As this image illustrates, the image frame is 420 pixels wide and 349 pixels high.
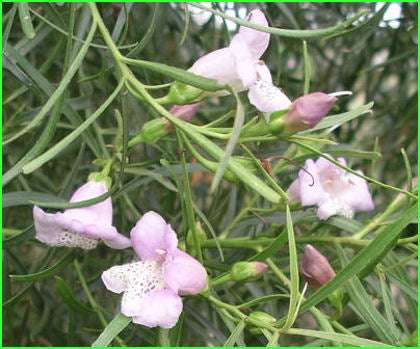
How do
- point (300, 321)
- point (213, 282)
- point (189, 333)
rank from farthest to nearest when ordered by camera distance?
point (300, 321)
point (189, 333)
point (213, 282)

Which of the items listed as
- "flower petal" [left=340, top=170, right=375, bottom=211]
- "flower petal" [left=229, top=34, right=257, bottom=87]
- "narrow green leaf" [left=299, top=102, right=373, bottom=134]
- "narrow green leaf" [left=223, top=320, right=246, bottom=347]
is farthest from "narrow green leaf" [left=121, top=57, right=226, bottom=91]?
"flower petal" [left=340, top=170, right=375, bottom=211]

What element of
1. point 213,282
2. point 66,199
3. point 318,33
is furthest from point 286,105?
point 66,199

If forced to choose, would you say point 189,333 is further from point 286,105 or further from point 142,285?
point 286,105

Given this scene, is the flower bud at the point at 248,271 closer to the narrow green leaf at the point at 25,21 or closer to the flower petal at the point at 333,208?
the flower petal at the point at 333,208

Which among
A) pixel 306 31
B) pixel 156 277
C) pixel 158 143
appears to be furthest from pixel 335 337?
pixel 158 143

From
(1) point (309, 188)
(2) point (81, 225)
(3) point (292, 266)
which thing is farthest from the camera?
(1) point (309, 188)

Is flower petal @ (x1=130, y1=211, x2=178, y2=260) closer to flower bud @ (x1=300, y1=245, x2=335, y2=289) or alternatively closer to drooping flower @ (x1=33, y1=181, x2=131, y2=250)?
drooping flower @ (x1=33, y1=181, x2=131, y2=250)

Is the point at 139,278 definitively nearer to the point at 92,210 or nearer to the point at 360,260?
the point at 92,210
